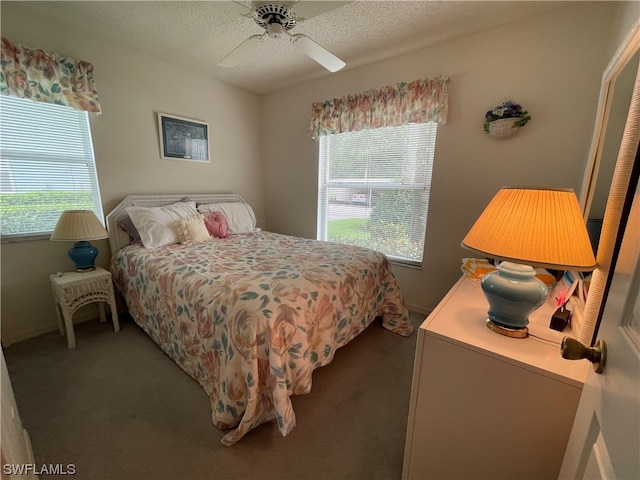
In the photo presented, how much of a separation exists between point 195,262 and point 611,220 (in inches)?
81.2

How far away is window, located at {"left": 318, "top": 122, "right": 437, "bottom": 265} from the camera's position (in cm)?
259

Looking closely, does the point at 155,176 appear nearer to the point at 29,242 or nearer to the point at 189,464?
the point at 29,242

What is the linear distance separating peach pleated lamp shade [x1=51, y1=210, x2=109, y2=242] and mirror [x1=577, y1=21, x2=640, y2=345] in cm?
278

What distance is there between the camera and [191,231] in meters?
2.44

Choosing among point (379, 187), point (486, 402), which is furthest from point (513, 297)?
point (379, 187)

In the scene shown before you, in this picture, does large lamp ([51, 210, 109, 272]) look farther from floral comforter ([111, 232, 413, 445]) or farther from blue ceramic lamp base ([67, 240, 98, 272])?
floral comforter ([111, 232, 413, 445])

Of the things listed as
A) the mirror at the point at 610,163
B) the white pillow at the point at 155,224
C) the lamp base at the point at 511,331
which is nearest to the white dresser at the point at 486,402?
the lamp base at the point at 511,331

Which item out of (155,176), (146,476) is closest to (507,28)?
(155,176)

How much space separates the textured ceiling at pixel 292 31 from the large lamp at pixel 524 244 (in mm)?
1479

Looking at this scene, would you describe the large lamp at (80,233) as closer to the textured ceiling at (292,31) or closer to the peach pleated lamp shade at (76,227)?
the peach pleated lamp shade at (76,227)

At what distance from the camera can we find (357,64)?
104 inches

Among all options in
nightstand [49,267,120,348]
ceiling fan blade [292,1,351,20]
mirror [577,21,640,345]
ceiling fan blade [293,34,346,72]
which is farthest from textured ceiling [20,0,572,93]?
nightstand [49,267,120,348]

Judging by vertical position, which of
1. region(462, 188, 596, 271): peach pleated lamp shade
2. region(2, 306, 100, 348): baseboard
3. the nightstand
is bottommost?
region(2, 306, 100, 348): baseboard

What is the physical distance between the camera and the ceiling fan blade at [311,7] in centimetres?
141
